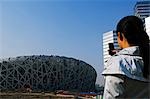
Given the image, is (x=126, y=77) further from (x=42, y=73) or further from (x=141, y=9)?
(x=141, y=9)

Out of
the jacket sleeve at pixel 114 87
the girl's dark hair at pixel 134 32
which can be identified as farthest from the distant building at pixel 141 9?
the jacket sleeve at pixel 114 87

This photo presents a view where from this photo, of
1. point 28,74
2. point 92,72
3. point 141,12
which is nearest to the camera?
point 28,74

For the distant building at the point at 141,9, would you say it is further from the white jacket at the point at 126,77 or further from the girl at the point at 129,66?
the white jacket at the point at 126,77

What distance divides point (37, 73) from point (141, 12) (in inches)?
3010

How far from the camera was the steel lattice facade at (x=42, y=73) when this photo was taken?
77.6 meters

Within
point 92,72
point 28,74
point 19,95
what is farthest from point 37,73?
point 19,95

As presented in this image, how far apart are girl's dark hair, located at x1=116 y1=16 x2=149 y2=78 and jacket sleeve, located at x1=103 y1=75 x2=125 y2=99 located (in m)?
0.24

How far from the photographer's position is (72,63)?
82.4 m

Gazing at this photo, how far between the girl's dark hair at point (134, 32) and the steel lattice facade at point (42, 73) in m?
75.5

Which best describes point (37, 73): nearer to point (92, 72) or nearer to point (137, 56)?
point (92, 72)

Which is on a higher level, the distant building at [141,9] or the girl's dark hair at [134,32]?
the distant building at [141,9]

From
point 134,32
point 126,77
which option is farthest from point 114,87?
point 134,32

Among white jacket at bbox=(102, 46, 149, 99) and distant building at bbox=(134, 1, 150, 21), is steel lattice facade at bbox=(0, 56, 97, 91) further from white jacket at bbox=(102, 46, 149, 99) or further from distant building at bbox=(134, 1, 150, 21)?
white jacket at bbox=(102, 46, 149, 99)

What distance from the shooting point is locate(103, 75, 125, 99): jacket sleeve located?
1801 mm
